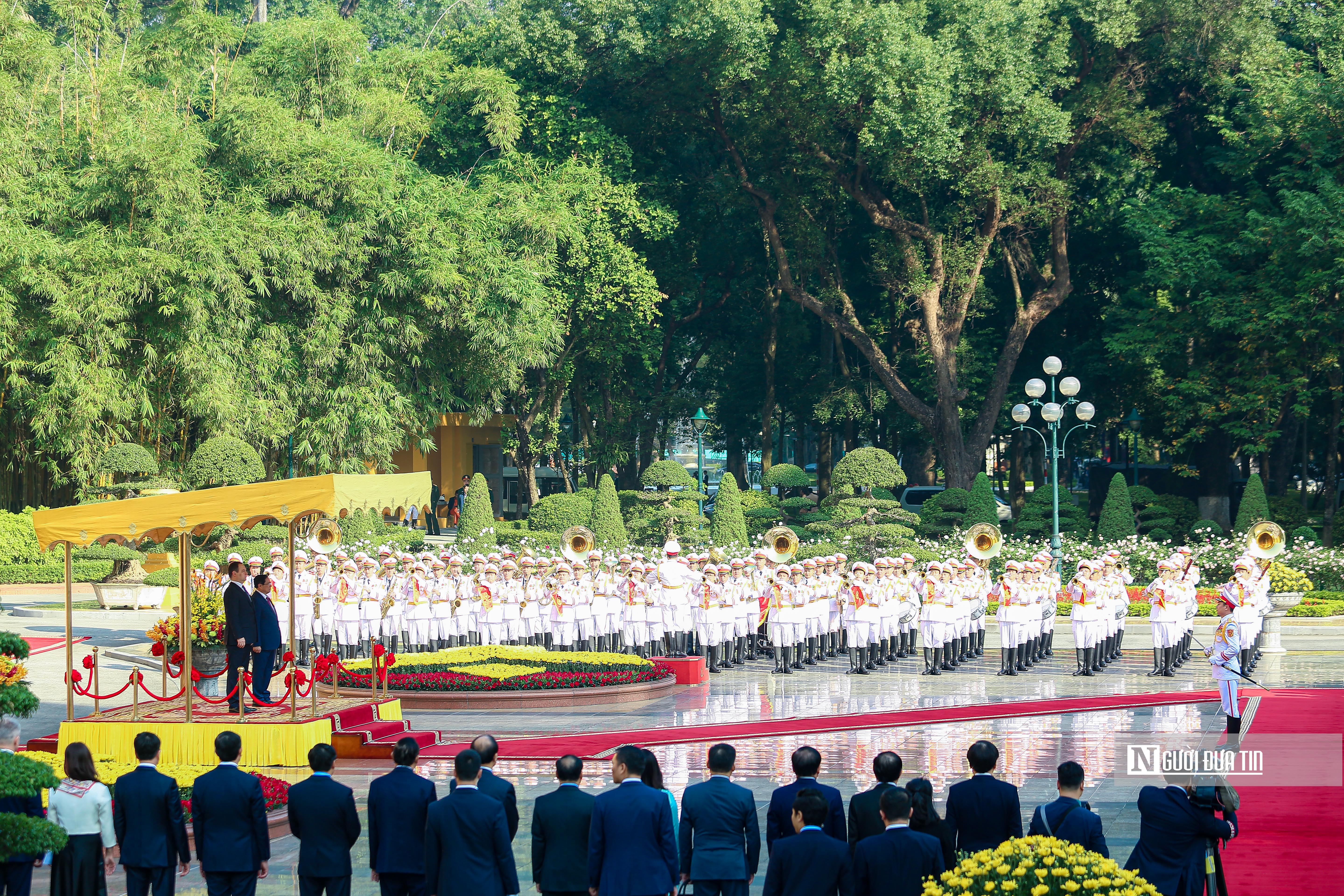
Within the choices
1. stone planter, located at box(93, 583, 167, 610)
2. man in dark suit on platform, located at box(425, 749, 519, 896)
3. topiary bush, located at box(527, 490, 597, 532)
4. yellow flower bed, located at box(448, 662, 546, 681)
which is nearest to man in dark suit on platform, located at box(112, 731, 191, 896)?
man in dark suit on platform, located at box(425, 749, 519, 896)

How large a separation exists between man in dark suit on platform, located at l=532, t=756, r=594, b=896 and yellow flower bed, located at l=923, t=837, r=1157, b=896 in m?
1.96

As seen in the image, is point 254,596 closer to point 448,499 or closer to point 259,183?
point 259,183

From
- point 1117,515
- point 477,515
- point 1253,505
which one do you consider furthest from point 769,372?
point 1253,505

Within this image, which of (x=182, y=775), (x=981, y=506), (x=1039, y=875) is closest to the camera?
(x=1039, y=875)

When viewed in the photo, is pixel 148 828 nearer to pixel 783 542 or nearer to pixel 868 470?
pixel 783 542

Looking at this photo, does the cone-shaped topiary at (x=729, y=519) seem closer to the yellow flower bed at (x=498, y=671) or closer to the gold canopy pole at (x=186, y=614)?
the yellow flower bed at (x=498, y=671)

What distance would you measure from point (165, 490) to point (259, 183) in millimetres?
8301

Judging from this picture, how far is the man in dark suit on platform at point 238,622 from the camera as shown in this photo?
13852mm

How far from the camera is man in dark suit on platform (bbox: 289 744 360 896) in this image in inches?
314

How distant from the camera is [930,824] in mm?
7449

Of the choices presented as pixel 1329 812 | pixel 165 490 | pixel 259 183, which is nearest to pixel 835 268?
pixel 259 183

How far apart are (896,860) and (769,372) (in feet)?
122

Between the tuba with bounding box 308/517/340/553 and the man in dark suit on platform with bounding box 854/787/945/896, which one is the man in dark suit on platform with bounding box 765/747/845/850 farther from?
the tuba with bounding box 308/517/340/553

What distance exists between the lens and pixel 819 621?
2203 cm
